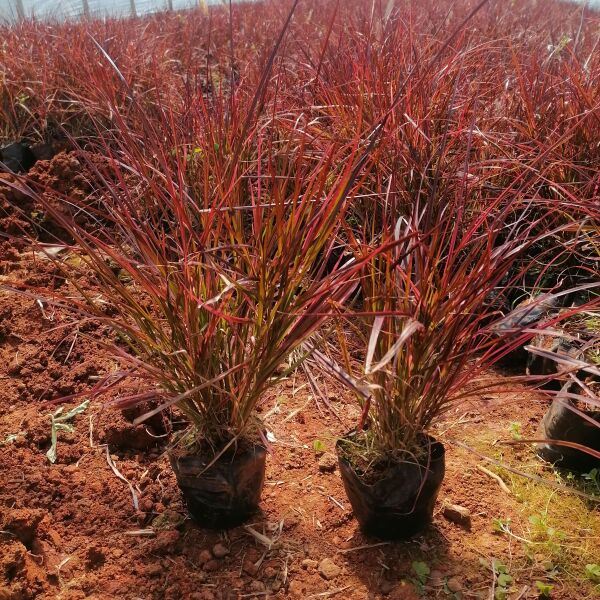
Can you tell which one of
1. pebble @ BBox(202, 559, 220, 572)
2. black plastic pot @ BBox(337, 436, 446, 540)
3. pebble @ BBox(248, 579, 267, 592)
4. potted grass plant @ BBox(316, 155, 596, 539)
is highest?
potted grass plant @ BBox(316, 155, 596, 539)

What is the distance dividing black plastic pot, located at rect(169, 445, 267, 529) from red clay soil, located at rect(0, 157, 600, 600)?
0.05m

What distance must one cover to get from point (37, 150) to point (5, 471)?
2554 millimetres

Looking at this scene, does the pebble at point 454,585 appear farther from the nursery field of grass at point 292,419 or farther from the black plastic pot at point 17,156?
the black plastic pot at point 17,156

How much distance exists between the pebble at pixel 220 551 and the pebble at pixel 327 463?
37 cm

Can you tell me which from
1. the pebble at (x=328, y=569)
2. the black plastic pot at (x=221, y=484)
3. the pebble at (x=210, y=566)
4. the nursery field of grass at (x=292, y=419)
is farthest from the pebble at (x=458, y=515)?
the pebble at (x=210, y=566)

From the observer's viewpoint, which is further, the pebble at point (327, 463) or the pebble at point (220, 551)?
the pebble at point (327, 463)

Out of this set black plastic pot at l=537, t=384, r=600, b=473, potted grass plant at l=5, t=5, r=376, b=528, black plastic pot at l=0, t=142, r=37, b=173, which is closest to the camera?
potted grass plant at l=5, t=5, r=376, b=528

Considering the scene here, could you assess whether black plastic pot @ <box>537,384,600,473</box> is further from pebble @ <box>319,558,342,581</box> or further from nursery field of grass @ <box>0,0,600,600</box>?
pebble @ <box>319,558,342,581</box>

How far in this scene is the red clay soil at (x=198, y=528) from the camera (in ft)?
4.10

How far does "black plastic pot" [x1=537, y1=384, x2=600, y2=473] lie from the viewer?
158 centimetres

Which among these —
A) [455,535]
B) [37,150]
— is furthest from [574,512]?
[37,150]

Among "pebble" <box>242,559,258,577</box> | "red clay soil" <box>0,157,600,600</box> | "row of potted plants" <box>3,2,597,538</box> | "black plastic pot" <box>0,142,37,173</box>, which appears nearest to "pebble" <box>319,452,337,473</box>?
"red clay soil" <box>0,157,600,600</box>

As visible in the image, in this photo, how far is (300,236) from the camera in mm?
1180

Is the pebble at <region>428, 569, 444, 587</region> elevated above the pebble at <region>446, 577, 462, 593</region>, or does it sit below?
above
